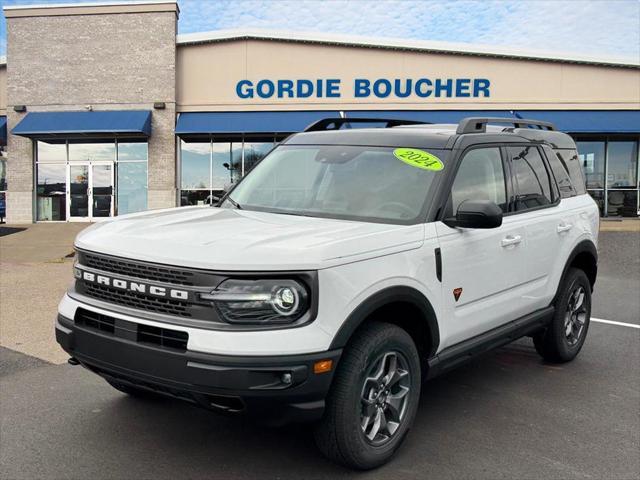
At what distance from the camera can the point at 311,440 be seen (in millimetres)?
3656

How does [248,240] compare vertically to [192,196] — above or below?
above

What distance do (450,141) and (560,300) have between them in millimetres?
1944

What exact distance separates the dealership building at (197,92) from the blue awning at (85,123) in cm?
13

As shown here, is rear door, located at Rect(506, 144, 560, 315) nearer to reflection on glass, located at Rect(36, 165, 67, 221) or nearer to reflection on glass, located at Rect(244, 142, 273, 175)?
reflection on glass, located at Rect(244, 142, 273, 175)

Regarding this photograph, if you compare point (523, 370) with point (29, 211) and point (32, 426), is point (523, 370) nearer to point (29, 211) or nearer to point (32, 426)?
point (32, 426)

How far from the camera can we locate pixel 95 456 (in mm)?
3439

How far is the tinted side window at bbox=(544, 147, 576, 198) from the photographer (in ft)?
16.8

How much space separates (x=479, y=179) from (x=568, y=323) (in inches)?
77.6

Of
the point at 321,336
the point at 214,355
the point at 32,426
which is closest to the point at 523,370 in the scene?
the point at 321,336

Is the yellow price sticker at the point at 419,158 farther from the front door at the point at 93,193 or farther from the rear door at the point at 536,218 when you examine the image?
the front door at the point at 93,193

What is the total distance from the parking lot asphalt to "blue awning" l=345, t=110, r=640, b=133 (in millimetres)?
18063

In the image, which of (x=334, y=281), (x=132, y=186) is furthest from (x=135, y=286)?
(x=132, y=186)

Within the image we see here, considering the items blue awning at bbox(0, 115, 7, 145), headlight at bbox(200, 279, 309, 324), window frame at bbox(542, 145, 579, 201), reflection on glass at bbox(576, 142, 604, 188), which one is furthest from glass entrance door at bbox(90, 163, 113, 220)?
headlight at bbox(200, 279, 309, 324)

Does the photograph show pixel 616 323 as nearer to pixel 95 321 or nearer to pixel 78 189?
pixel 95 321
